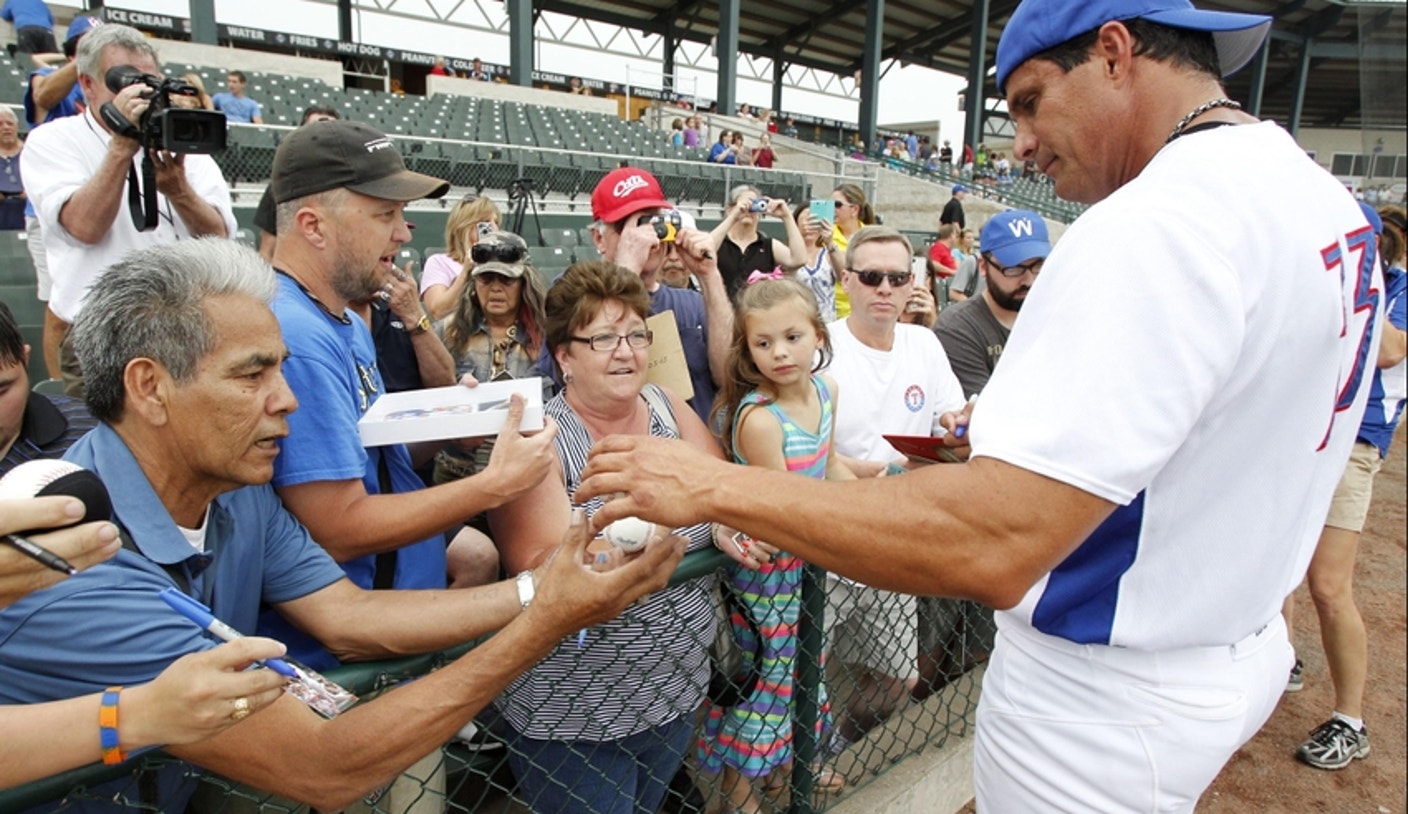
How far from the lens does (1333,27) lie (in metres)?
31.7

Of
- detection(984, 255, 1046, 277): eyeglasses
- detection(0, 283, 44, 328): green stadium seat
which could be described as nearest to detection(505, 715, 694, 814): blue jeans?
detection(984, 255, 1046, 277): eyeglasses

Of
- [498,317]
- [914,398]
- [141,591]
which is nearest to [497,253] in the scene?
[498,317]

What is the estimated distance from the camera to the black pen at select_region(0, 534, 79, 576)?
870 millimetres

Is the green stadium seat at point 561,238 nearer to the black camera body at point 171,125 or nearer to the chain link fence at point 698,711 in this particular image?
the black camera body at point 171,125

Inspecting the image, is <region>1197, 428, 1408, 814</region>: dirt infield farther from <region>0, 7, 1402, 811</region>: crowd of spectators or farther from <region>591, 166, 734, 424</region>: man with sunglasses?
<region>591, 166, 734, 424</region>: man with sunglasses

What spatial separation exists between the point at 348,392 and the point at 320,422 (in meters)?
0.14

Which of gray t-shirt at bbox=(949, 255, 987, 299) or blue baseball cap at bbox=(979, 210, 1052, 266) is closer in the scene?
blue baseball cap at bbox=(979, 210, 1052, 266)

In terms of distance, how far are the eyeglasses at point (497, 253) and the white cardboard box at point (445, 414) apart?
1.27 metres

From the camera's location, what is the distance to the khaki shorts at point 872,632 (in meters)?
2.64

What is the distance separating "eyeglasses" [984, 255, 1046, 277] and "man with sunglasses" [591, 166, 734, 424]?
45.9 inches

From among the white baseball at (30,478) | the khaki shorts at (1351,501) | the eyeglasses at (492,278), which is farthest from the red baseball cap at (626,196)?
the khaki shorts at (1351,501)

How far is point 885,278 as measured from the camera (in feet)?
10.00

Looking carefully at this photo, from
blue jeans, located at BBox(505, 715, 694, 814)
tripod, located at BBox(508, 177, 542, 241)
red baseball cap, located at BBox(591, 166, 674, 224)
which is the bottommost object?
blue jeans, located at BBox(505, 715, 694, 814)

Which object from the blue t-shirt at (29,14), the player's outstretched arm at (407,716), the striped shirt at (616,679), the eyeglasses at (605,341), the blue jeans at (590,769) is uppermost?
the blue t-shirt at (29,14)
